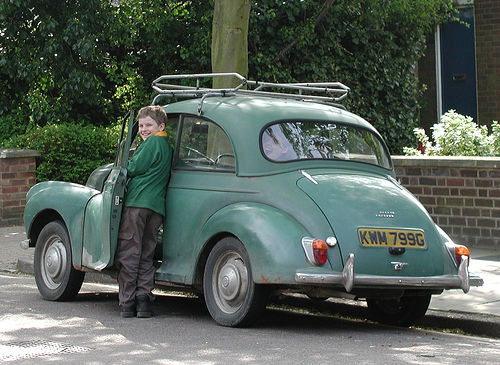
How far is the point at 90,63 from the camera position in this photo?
18.0 metres

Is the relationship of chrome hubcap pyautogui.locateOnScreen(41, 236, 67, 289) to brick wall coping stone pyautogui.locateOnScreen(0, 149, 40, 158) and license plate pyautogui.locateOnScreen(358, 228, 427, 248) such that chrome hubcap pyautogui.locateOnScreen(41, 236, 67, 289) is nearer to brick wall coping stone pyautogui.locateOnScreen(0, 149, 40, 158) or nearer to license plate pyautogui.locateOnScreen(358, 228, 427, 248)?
license plate pyautogui.locateOnScreen(358, 228, 427, 248)

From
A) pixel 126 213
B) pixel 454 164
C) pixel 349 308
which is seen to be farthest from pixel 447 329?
pixel 454 164

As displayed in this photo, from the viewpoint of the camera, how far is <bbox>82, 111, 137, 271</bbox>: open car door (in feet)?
28.1

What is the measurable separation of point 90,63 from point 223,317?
427 inches

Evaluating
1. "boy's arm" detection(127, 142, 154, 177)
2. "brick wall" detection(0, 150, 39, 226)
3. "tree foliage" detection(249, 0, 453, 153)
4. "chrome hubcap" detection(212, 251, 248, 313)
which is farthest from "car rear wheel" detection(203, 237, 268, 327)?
"tree foliage" detection(249, 0, 453, 153)

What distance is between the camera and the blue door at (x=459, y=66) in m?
21.3

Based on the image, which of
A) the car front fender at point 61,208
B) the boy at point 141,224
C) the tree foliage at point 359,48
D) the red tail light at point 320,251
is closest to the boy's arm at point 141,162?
the boy at point 141,224

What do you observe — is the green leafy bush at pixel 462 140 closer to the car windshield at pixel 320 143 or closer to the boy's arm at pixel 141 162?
the car windshield at pixel 320 143

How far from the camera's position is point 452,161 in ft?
42.5

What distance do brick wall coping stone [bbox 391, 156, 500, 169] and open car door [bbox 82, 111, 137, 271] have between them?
5216 millimetres

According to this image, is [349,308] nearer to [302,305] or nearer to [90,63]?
[302,305]

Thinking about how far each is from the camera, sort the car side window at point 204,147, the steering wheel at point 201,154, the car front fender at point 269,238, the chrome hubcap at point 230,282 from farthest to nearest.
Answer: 1. the steering wheel at point 201,154
2. the car side window at point 204,147
3. the chrome hubcap at point 230,282
4. the car front fender at point 269,238

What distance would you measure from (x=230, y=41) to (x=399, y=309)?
457 centimetres

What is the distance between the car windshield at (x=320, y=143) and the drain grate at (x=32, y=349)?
231 centimetres
